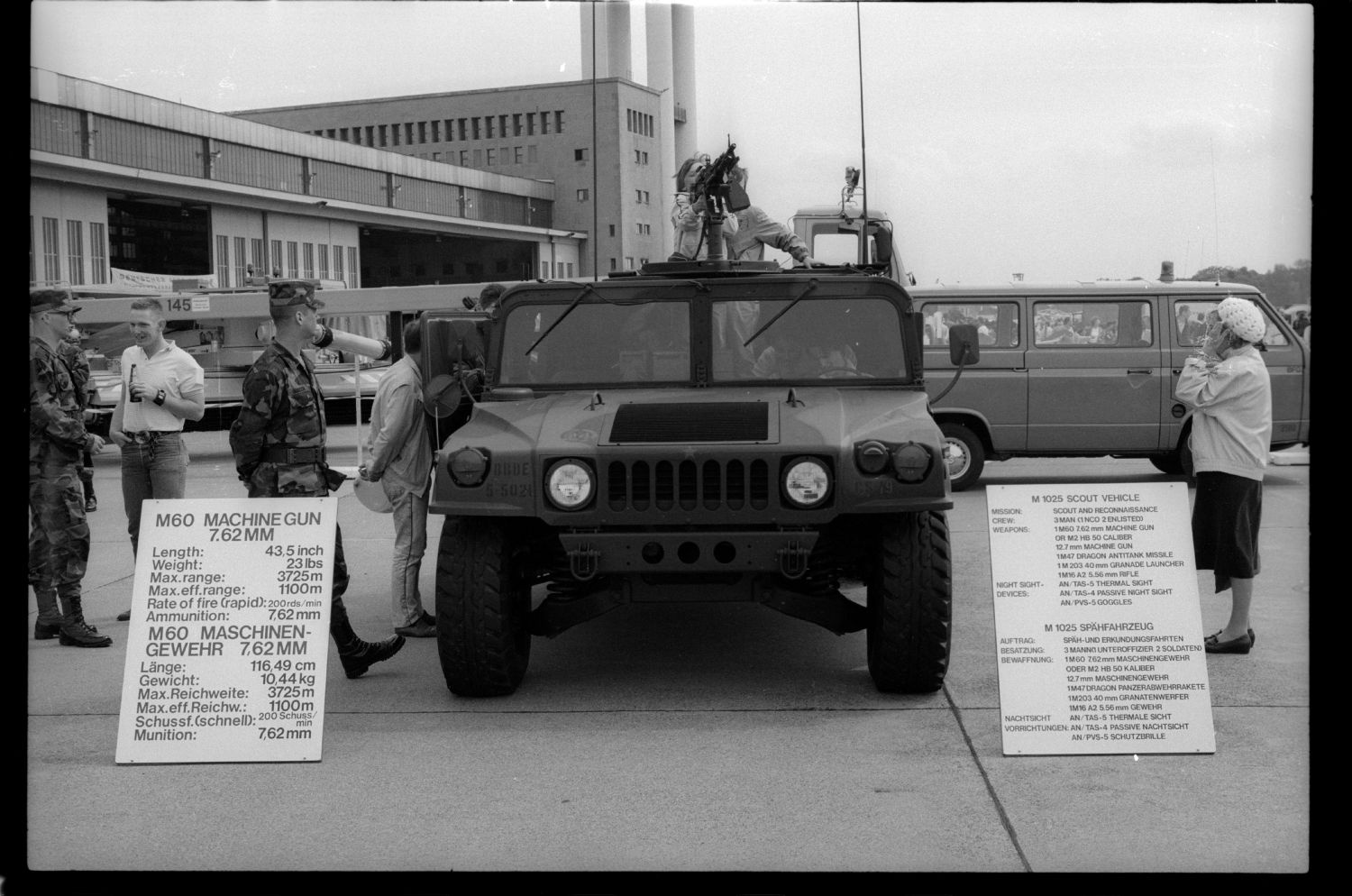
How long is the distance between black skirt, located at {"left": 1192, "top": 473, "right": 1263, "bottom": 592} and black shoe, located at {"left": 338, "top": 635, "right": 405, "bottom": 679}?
142 inches

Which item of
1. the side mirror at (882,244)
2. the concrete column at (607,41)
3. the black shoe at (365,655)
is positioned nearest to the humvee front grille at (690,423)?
the black shoe at (365,655)

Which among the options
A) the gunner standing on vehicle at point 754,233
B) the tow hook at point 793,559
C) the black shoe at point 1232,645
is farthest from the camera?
the gunner standing on vehicle at point 754,233

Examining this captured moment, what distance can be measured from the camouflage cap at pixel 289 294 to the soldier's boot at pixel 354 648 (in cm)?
129

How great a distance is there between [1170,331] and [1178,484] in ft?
27.4

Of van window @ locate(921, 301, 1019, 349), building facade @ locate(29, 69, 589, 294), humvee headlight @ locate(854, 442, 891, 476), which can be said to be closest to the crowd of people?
humvee headlight @ locate(854, 442, 891, 476)

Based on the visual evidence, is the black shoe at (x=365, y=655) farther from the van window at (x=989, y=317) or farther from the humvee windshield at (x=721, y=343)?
the van window at (x=989, y=317)

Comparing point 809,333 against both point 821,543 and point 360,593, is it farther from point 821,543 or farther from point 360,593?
point 360,593

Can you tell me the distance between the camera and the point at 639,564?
18.5 feet

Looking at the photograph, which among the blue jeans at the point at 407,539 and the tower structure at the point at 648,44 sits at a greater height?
the tower structure at the point at 648,44

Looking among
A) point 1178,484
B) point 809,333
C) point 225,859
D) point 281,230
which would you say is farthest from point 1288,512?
point 281,230

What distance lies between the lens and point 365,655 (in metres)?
6.34

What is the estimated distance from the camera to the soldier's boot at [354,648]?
6137mm

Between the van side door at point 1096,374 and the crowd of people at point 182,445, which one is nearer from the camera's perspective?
the crowd of people at point 182,445

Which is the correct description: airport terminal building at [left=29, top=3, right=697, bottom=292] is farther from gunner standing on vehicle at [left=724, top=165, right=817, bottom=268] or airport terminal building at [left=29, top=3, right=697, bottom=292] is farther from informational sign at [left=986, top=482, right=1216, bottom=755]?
informational sign at [left=986, top=482, right=1216, bottom=755]
